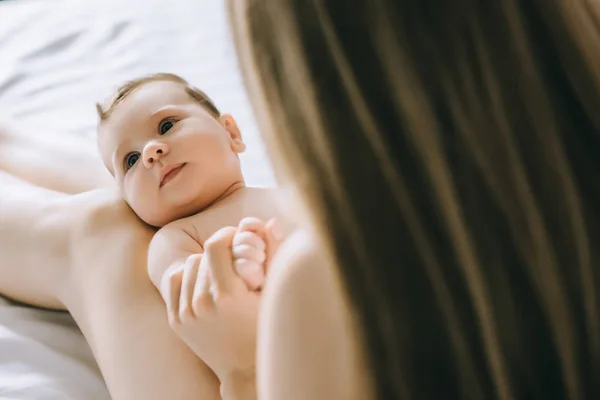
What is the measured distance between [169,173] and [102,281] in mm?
153

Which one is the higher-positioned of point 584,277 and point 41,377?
point 584,277

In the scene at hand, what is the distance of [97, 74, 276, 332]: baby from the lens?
88 cm

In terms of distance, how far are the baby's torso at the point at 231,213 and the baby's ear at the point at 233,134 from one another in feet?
0.30

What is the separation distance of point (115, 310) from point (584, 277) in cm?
51

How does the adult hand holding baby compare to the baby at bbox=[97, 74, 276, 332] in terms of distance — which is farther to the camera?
the baby at bbox=[97, 74, 276, 332]

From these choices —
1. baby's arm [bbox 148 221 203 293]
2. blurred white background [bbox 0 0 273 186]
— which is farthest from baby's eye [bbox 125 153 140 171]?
blurred white background [bbox 0 0 273 186]

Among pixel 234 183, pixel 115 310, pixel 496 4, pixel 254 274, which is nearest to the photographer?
pixel 496 4

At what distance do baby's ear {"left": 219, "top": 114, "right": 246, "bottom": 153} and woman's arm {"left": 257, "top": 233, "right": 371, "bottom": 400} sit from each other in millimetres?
493

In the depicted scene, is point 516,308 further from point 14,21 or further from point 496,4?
point 14,21

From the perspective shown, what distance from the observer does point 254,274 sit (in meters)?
0.65

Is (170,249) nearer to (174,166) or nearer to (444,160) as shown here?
(174,166)

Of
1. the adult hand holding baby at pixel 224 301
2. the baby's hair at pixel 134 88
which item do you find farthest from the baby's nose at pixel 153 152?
the adult hand holding baby at pixel 224 301

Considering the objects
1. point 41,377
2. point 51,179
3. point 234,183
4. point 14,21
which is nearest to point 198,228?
point 234,183

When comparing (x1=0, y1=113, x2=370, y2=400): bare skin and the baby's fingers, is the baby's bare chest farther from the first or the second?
the baby's fingers
